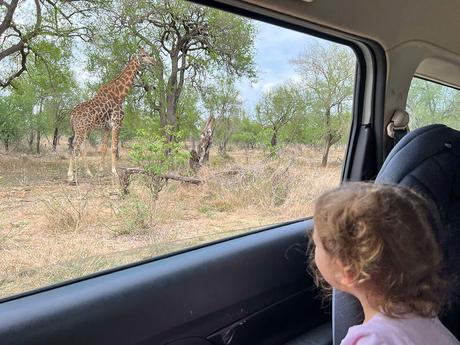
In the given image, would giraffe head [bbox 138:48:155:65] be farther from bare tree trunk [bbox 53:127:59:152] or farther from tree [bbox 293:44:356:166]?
tree [bbox 293:44:356:166]

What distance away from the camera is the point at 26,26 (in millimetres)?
1112

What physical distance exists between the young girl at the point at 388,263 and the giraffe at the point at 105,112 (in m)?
0.73

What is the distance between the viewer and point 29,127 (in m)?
1.16

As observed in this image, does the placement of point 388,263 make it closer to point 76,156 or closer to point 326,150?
point 76,156

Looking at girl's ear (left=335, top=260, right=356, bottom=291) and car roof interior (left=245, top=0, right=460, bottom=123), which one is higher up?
car roof interior (left=245, top=0, right=460, bottom=123)

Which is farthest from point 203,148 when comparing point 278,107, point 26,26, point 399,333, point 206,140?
point 399,333

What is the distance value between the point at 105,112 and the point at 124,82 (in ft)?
0.36

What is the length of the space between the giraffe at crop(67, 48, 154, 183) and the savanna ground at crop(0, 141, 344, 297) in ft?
0.13

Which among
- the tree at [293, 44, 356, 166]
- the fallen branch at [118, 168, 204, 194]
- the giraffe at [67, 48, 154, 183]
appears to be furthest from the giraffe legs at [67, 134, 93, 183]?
the tree at [293, 44, 356, 166]

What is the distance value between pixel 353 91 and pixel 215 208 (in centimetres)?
86

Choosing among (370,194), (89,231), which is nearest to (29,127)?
(89,231)

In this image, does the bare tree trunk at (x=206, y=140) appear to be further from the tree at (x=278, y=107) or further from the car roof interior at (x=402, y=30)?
the car roof interior at (x=402, y=30)

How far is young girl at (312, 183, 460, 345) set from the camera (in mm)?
840

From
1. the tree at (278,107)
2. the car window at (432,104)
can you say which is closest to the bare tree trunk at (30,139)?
the tree at (278,107)
